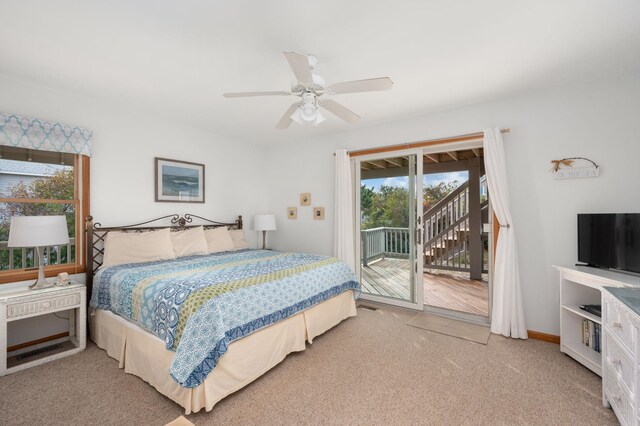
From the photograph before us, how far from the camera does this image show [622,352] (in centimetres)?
165

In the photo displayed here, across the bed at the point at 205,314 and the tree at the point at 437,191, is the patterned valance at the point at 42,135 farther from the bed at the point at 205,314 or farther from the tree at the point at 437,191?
the tree at the point at 437,191

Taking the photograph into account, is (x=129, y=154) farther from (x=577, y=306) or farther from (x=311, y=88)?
(x=577, y=306)

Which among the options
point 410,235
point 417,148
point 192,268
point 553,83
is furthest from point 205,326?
point 553,83

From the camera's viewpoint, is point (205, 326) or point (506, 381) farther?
point (506, 381)

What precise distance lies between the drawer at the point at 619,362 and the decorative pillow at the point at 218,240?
4014mm

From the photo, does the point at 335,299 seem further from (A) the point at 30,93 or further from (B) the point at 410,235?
(A) the point at 30,93

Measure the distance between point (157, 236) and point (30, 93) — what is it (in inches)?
72.3

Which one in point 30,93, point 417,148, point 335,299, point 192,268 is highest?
point 30,93

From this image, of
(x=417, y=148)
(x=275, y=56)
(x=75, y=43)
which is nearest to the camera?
(x=75, y=43)

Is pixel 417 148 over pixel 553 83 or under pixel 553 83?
under

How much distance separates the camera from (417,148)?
3.75 metres

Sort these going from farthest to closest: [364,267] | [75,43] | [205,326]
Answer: [364,267] → [75,43] → [205,326]

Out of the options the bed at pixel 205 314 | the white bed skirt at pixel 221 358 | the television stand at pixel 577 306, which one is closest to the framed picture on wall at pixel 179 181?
the bed at pixel 205 314

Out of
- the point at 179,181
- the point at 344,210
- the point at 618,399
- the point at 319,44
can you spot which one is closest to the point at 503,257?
the point at 618,399
